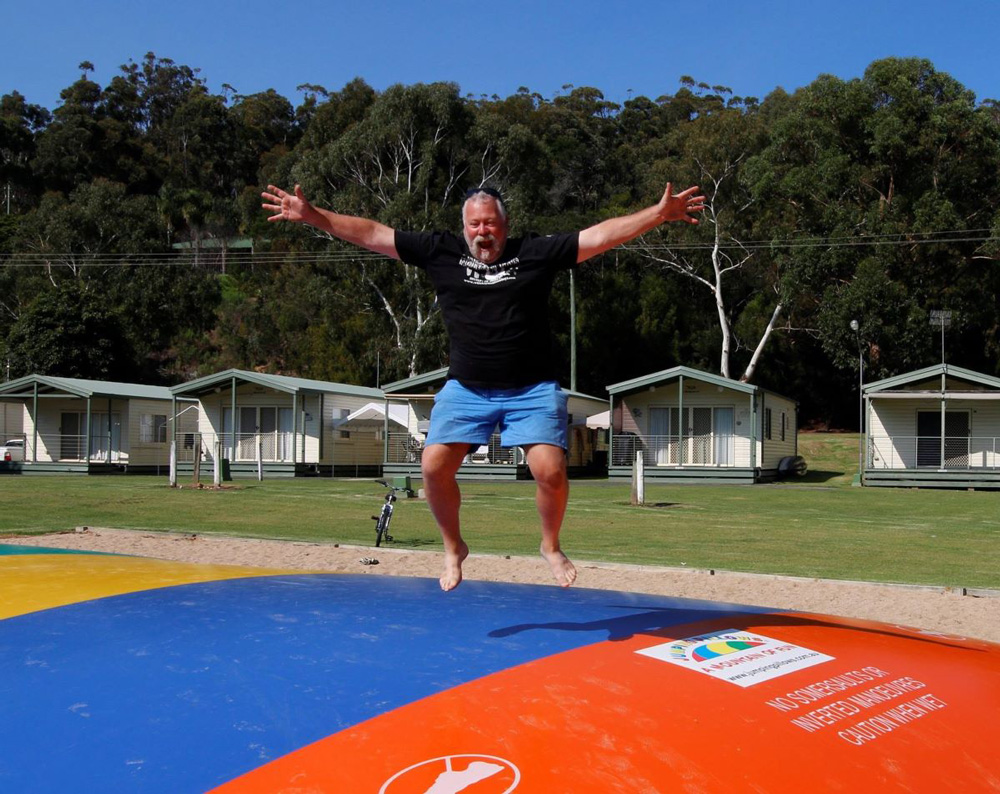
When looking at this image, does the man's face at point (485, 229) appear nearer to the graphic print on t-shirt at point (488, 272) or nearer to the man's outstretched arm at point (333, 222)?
the graphic print on t-shirt at point (488, 272)

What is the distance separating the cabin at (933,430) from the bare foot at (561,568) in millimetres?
29606

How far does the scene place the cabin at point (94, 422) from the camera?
125ft

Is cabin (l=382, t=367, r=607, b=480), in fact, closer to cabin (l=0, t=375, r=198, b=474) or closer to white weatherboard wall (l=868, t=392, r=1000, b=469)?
cabin (l=0, t=375, r=198, b=474)

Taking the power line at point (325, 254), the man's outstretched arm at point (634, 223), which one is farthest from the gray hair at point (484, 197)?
the power line at point (325, 254)

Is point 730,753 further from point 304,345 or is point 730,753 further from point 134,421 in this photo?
point 304,345

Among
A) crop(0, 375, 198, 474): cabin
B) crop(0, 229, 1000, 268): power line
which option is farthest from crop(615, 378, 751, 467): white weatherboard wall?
crop(0, 375, 198, 474): cabin

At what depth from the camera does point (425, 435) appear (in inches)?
1303

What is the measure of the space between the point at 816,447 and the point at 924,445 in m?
11.3

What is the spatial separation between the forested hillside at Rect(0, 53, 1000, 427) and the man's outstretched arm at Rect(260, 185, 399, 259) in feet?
133

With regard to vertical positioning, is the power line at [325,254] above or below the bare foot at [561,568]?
above

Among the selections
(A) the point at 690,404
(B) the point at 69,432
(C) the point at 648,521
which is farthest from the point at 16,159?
(C) the point at 648,521

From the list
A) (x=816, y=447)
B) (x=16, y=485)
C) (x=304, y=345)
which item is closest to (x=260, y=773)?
(x=16, y=485)

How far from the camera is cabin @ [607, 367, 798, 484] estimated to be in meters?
34.5

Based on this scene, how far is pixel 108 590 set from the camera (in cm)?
485
